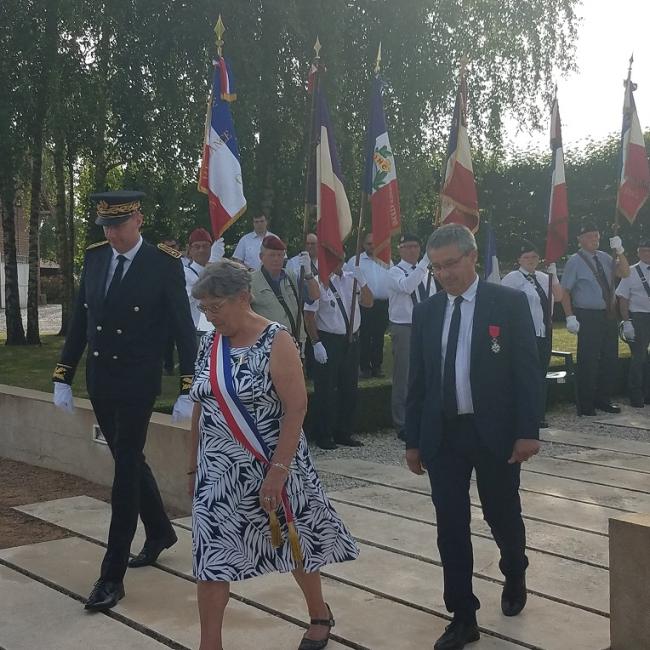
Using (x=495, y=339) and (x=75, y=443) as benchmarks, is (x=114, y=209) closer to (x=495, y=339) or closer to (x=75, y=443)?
(x=495, y=339)

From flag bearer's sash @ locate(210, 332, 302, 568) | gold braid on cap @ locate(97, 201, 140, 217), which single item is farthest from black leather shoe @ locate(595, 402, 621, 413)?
flag bearer's sash @ locate(210, 332, 302, 568)

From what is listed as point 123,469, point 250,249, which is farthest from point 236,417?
point 250,249

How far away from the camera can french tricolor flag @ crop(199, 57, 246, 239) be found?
8992 mm

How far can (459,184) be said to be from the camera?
9227mm

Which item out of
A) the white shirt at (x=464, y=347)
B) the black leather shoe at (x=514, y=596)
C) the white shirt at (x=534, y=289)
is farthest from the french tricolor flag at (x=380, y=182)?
the black leather shoe at (x=514, y=596)

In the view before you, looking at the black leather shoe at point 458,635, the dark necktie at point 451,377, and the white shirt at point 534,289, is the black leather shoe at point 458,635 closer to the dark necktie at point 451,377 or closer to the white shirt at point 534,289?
the dark necktie at point 451,377

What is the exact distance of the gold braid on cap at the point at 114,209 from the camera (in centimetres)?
488

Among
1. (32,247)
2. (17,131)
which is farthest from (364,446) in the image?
(32,247)

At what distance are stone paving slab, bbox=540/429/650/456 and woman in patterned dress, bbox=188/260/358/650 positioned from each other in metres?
5.46

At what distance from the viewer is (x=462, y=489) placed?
4.09 meters

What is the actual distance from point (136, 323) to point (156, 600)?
4.51 feet

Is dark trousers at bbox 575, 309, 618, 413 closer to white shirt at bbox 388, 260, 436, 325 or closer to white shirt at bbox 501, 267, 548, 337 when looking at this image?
white shirt at bbox 501, 267, 548, 337

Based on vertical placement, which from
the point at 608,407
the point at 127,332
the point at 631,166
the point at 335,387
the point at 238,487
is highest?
the point at 631,166

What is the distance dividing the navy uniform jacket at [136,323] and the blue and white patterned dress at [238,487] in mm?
1199
